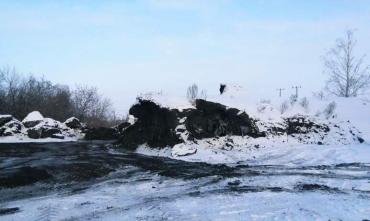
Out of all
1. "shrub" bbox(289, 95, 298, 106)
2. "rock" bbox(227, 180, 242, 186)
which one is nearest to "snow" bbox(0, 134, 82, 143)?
"shrub" bbox(289, 95, 298, 106)

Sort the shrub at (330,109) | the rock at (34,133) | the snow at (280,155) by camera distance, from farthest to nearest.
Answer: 1. the rock at (34,133)
2. the shrub at (330,109)
3. the snow at (280,155)

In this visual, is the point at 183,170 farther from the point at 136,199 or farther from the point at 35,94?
the point at 35,94

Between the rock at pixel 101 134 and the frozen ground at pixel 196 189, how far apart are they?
1582cm

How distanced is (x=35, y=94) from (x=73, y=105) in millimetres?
6165

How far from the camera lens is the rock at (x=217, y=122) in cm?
2338

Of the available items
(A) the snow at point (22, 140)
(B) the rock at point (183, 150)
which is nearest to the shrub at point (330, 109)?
(B) the rock at point (183, 150)

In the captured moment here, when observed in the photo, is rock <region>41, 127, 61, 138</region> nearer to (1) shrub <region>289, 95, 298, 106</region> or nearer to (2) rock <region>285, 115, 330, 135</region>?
(1) shrub <region>289, 95, 298, 106</region>

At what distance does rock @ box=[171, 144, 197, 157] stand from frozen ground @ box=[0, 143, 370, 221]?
4.34 ft

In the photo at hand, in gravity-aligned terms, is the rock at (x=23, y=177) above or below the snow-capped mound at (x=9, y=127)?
below

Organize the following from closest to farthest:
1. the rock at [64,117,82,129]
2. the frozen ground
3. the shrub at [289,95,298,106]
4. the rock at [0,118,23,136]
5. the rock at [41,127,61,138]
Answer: the frozen ground < the shrub at [289,95,298,106] < the rock at [0,118,23,136] < the rock at [41,127,61,138] < the rock at [64,117,82,129]

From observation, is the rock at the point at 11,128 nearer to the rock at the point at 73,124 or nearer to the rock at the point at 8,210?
the rock at the point at 73,124

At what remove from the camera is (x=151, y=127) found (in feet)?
81.7

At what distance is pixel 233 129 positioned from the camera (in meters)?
23.7

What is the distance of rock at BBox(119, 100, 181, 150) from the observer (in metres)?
23.5
